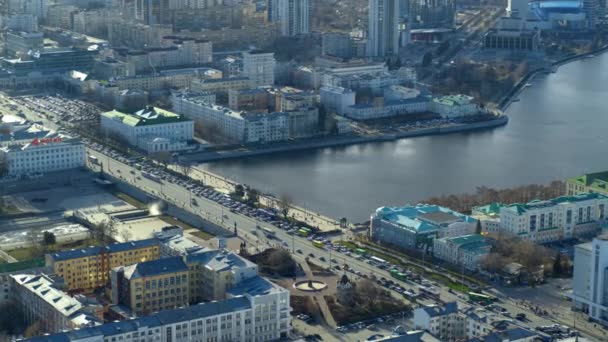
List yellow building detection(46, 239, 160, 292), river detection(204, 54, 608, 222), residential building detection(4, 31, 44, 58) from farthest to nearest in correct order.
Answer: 1. residential building detection(4, 31, 44, 58)
2. river detection(204, 54, 608, 222)
3. yellow building detection(46, 239, 160, 292)

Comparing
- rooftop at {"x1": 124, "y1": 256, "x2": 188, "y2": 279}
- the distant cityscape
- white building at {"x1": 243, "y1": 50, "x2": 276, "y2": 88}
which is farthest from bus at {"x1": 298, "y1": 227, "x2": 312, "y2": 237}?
white building at {"x1": 243, "y1": 50, "x2": 276, "y2": 88}

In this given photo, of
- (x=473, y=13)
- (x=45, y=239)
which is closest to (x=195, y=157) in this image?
(x=45, y=239)

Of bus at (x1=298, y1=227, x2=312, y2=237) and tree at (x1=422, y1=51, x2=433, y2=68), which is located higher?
tree at (x1=422, y1=51, x2=433, y2=68)

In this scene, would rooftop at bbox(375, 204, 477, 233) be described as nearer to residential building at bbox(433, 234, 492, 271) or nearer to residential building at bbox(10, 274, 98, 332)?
residential building at bbox(433, 234, 492, 271)

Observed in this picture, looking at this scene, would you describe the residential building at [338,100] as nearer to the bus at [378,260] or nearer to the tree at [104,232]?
the tree at [104,232]

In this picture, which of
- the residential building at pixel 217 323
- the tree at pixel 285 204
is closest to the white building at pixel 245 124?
the tree at pixel 285 204

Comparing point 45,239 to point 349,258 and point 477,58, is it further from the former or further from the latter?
point 477,58
